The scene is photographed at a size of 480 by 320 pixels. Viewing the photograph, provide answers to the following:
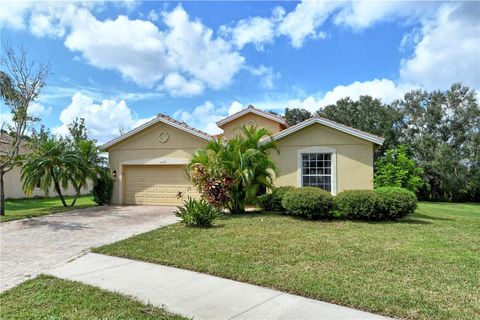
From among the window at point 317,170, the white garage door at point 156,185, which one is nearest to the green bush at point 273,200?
the window at point 317,170

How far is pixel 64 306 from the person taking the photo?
458 cm

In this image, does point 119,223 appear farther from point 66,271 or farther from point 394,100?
point 394,100

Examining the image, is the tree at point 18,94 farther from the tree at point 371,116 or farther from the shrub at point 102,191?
the tree at point 371,116

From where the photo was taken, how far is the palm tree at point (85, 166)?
16.2 meters

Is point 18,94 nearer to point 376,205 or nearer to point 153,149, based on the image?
point 153,149

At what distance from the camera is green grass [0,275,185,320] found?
14.0ft

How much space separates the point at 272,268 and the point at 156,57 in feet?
38.5

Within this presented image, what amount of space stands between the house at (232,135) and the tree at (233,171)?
2302 mm

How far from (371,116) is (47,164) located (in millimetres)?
34454

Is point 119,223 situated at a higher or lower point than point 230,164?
lower

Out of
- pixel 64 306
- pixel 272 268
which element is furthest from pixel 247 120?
pixel 64 306

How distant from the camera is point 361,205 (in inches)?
434

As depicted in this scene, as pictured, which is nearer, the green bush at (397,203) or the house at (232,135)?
the green bush at (397,203)

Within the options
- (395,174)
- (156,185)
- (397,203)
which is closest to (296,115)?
(395,174)
